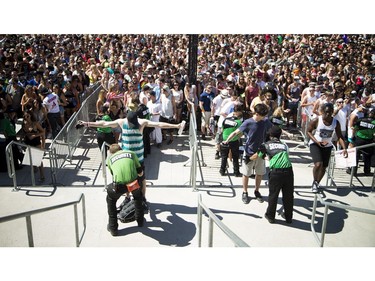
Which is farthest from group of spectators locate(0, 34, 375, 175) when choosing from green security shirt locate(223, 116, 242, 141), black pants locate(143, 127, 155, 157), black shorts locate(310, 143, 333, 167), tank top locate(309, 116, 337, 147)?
black shorts locate(310, 143, 333, 167)

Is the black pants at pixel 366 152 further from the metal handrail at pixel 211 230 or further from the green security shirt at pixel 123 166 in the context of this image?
the green security shirt at pixel 123 166

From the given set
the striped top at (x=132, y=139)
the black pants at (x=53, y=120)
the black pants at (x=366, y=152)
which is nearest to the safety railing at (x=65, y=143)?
the black pants at (x=53, y=120)

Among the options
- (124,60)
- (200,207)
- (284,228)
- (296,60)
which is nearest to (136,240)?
(200,207)

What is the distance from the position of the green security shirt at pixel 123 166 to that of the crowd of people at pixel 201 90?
1770 millimetres

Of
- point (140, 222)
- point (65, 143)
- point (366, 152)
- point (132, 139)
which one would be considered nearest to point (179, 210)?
point (140, 222)

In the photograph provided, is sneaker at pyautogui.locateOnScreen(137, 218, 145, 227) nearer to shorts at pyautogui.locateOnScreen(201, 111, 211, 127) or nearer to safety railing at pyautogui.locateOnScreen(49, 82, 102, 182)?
safety railing at pyautogui.locateOnScreen(49, 82, 102, 182)

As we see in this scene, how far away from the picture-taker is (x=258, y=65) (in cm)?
1503

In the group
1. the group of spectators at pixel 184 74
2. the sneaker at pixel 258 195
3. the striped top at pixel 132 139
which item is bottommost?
the sneaker at pixel 258 195

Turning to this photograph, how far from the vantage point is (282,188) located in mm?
5832

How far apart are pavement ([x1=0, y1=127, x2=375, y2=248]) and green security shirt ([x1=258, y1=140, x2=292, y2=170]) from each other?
0.95 meters

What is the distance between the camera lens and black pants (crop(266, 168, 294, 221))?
18.8 feet

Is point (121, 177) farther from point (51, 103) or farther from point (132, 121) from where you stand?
point (51, 103)

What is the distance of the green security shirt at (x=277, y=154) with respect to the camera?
575 centimetres

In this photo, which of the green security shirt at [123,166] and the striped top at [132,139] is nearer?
the green security shirt at [123,166]
